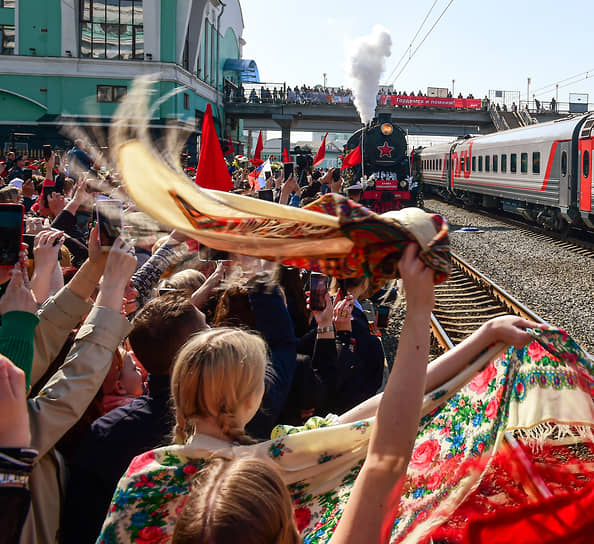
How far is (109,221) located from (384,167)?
15.9 meters

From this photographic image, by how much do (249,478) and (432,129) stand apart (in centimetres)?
5291

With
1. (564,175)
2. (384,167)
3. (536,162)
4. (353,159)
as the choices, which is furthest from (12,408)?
(536,162)

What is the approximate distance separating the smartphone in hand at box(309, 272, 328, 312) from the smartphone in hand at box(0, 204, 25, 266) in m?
1.38

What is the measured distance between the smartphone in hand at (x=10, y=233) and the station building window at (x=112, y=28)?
31.1m

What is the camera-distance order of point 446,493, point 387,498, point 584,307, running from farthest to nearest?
point 584,307, point 446,493, point 387,498

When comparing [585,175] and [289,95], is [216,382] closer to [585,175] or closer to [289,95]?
[585,175]

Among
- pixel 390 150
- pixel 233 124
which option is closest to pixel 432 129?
pixel 233 124

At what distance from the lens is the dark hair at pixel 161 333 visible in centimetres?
231

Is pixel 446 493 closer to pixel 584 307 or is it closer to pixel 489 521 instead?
pixel 489 521

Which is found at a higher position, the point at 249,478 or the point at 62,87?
the point at 62,87

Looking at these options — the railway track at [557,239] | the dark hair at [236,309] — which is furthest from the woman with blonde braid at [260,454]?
the railway track at [557,239]

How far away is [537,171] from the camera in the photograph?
16812mm

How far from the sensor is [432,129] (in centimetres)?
5125

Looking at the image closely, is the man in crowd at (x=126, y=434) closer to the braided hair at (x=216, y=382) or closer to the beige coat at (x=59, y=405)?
the beige coat at (x=59, y=405)
